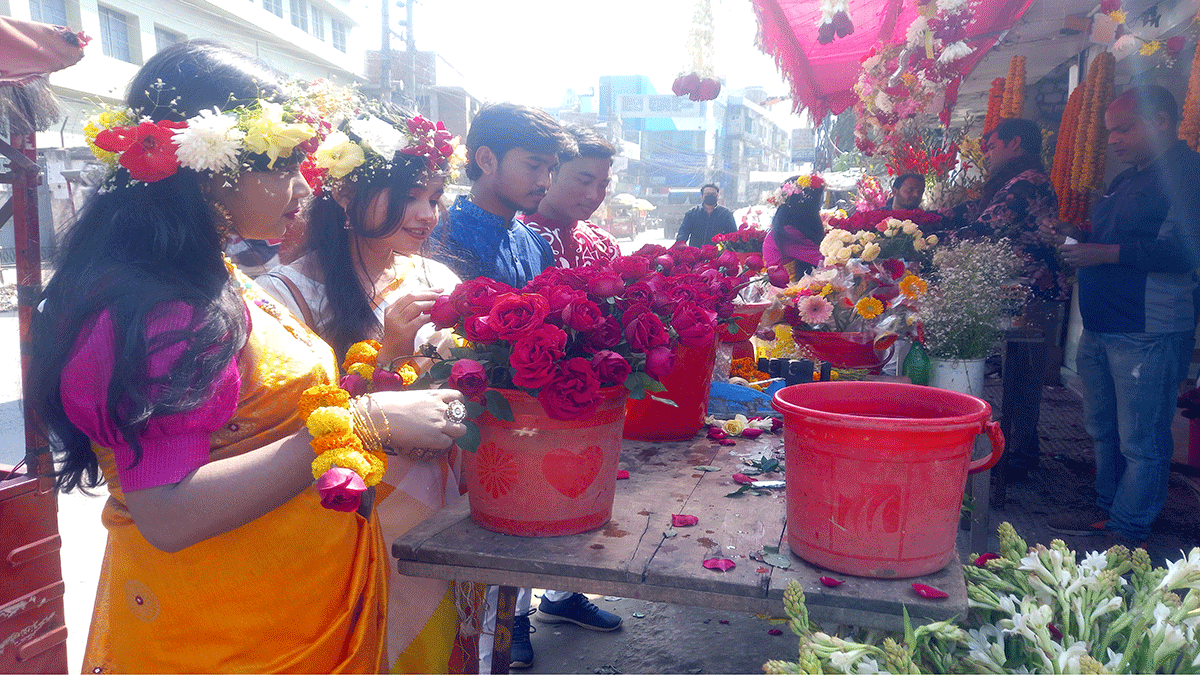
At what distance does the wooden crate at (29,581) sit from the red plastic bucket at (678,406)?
6.24ft

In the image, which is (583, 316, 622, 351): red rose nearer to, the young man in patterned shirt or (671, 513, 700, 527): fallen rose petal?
(671, 513, 700, 527): fallen rose petal

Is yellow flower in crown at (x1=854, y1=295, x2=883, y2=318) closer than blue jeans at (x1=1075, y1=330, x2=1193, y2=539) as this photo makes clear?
Yes

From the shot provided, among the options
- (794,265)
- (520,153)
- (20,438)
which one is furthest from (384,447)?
(20,438)

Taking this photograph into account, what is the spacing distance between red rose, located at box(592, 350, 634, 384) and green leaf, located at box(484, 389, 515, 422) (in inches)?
6.8

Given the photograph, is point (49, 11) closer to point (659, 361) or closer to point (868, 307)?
point (868, 307)

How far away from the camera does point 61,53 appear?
8.39 ft

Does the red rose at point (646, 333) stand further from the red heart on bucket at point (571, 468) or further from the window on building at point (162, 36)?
the window on building at point (162, 36)

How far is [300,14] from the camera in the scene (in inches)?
1013

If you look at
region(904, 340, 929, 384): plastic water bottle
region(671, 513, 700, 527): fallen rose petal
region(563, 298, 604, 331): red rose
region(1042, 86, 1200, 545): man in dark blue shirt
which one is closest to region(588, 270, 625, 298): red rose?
region(563, 298, 604, 331): red rose

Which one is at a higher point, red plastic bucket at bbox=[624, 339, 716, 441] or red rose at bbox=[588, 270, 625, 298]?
red rose at bbox=[588, 270, 625, 298]

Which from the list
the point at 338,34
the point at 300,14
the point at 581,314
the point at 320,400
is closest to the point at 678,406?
the point at 581,314

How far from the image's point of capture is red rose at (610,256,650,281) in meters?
1.46

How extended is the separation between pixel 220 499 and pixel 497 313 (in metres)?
0.55

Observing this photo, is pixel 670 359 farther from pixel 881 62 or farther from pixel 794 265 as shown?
pixel 881 62
